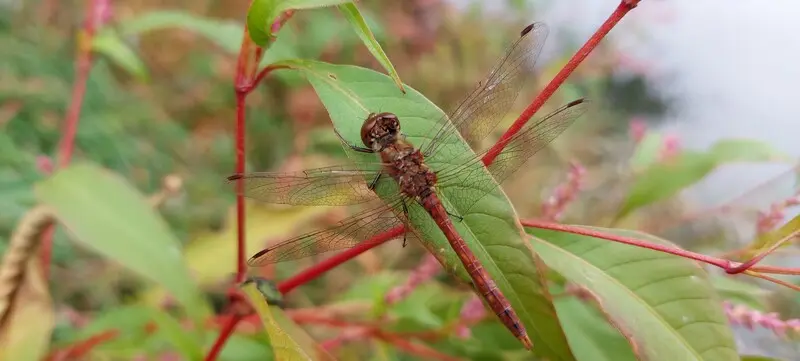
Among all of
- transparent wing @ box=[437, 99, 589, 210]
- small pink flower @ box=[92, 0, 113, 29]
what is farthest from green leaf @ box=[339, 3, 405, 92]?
small pink flower @ box=[92, 0, 113, 29]

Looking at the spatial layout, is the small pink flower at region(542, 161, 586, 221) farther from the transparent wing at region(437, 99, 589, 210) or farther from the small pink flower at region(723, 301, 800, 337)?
the small pink flower at region(723, 301, 800, 337)

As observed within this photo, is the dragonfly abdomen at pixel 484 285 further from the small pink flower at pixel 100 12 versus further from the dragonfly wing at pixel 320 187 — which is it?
the small pink flower at pixel 100 12

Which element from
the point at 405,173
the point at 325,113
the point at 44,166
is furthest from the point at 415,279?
the point at 325,113

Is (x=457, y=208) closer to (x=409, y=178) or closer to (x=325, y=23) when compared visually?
(x=409, y=178)

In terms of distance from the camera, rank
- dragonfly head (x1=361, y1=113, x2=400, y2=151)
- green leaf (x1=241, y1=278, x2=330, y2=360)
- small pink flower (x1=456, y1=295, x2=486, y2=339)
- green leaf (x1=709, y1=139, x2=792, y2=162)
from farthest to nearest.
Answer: green leaf (x1=709, y1=139, x2=792, y2=162)
small pink flower (x1=456, y1=295, x2=486, y2=339)
dragonfly head (x1=361, y1=113, x2=400, y2=151)
green leaf (x1=241, y1=278, x2=330, y2=360)

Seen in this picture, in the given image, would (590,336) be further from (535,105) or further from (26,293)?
(26,293)

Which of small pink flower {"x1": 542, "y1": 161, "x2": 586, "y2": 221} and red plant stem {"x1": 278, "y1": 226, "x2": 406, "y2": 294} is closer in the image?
red plant stem {"x1": 278, "y1": 226, "x2": 406, "y2": 294}

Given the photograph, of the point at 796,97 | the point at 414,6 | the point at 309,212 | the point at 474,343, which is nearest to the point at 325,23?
the point at 414,6

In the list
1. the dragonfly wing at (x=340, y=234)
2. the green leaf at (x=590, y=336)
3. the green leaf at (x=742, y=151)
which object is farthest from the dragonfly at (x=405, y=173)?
the green leaf at (x=742, y=151)
